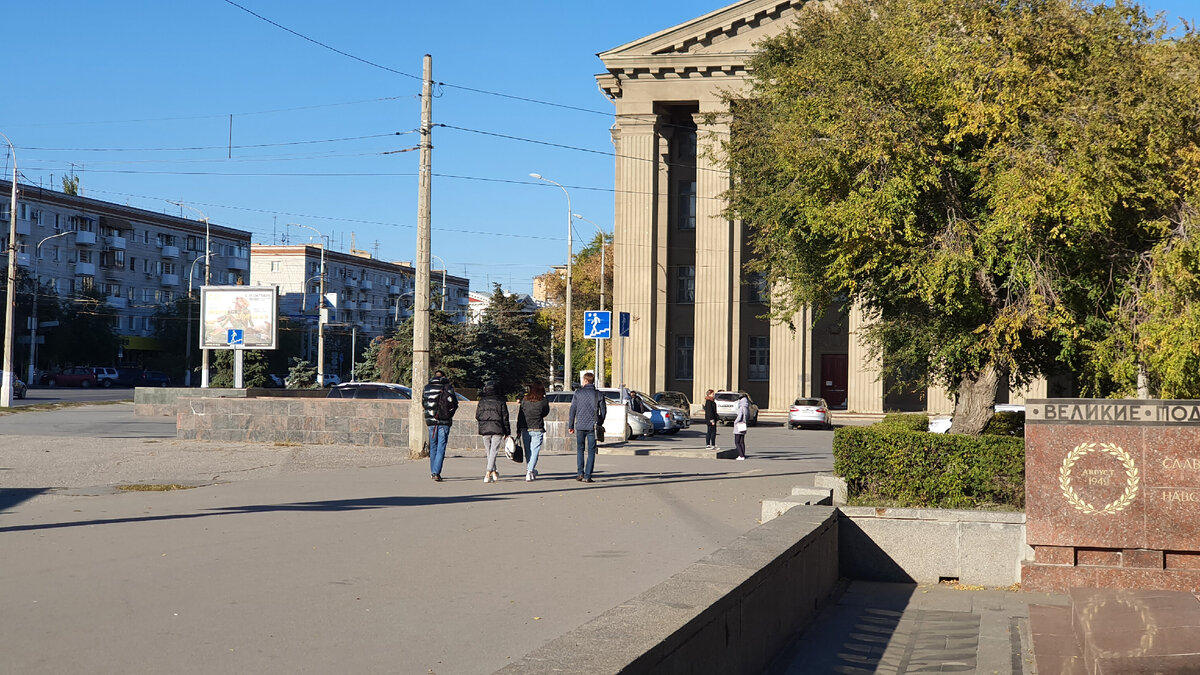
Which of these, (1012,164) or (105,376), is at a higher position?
(1012,164)

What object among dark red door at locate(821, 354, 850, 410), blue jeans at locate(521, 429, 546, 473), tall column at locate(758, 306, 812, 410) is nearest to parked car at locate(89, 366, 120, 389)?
tall column at locate(758, 306, 812, 410)

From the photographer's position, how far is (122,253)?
97.8 metres

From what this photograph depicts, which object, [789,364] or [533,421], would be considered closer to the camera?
[533,421]

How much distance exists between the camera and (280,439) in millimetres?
27484

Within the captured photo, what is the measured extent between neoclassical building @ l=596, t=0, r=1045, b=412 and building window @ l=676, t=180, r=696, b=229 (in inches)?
2.2

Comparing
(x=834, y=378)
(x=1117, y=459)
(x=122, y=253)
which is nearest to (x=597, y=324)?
(x=1117, y=459)

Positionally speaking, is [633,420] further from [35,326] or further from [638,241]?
[35,326]

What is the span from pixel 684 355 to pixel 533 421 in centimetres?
3771

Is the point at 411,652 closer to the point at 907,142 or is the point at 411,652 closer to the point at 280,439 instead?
the point at 907,142

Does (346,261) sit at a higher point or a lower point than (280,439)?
higher

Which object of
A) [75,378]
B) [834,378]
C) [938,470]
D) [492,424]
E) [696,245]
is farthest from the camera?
[75,378]

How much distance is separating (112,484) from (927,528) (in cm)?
1202

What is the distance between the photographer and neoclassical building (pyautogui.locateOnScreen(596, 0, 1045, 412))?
51219 millimetres

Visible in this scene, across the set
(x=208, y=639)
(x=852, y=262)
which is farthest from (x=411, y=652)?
(x=852, y=262)
